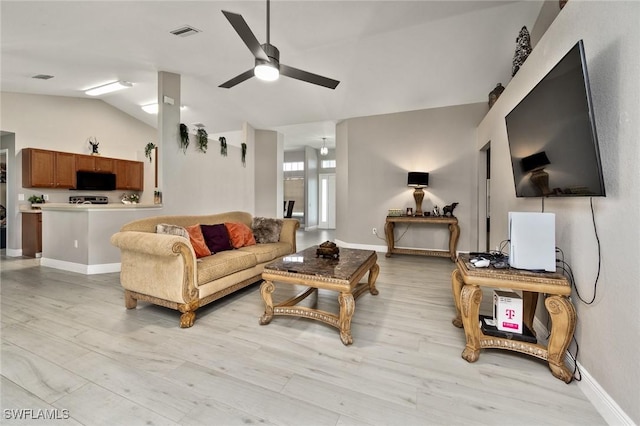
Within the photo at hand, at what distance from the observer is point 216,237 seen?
323 cm

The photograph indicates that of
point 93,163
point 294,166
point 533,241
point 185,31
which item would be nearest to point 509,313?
point 533,241

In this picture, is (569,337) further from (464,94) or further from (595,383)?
(464,94)

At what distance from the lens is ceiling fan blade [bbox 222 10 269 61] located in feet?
6.61

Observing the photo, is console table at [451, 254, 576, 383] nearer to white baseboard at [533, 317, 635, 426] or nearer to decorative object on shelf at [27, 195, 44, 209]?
white baseboard at [533, 317, 635, 426]

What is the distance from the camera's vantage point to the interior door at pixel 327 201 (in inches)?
402

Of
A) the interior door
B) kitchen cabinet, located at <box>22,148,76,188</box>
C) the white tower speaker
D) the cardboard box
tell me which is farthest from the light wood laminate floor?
the interior door

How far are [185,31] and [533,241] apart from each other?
428 cm

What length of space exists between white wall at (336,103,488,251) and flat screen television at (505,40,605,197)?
3015mm

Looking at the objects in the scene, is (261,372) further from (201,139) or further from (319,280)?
(201,139)

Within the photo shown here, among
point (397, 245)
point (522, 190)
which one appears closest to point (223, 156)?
point (397, 245)

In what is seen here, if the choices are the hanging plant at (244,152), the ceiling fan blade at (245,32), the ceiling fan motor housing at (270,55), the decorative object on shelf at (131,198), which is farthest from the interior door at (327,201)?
the ceiling fan blade at (245,32)

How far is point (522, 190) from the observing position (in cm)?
237

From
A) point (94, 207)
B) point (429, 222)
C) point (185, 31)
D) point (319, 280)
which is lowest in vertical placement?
point (319, 280)

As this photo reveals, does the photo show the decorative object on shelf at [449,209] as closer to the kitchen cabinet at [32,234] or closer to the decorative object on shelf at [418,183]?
the decorative object on shelf at [418,183]
